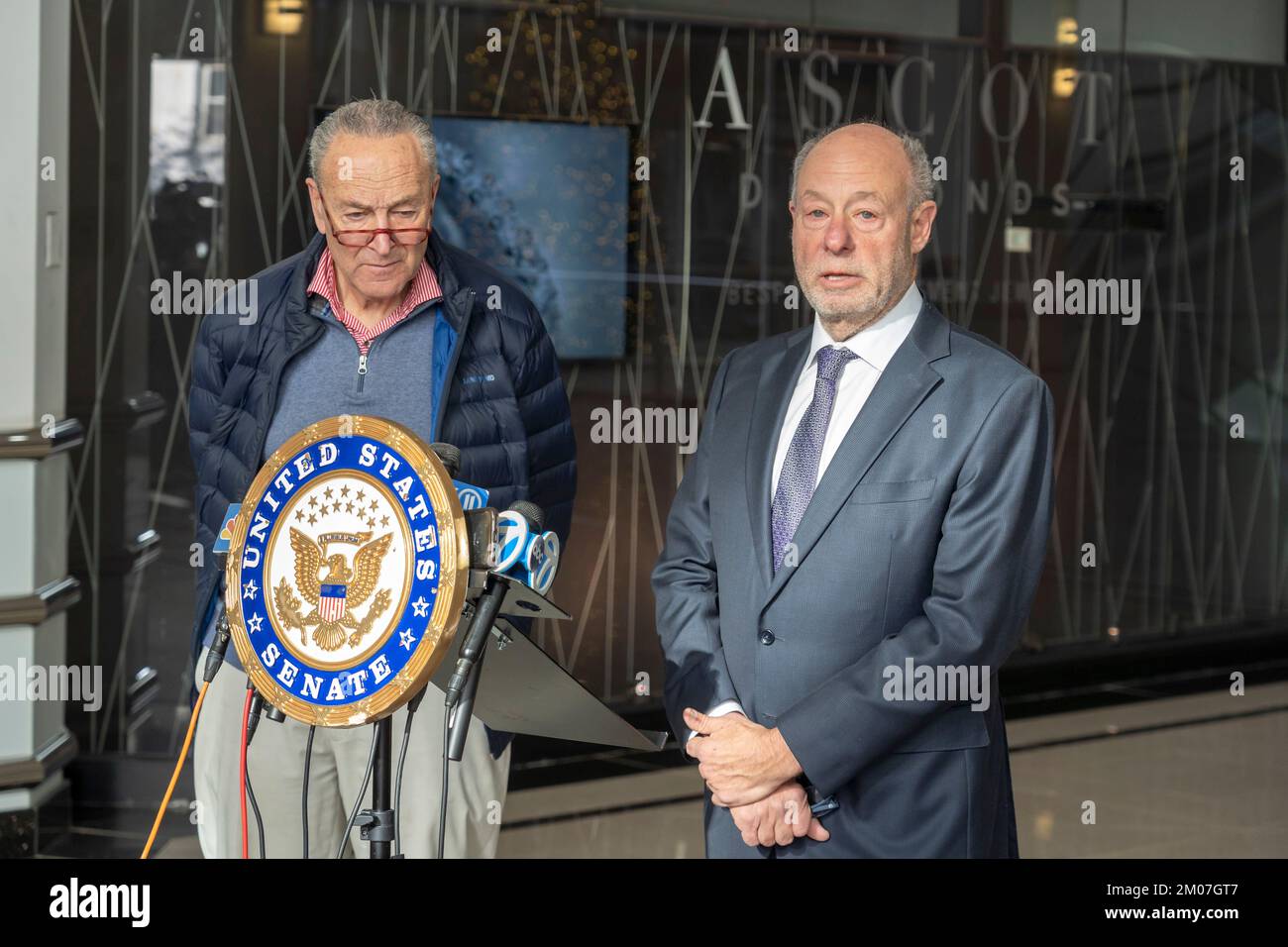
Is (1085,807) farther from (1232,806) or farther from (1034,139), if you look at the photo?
(1034,139)

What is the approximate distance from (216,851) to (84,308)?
7.48 ft

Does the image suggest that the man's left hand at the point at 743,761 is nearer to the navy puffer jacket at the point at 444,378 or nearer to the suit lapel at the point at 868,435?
the suit lapel at the point at 868,435

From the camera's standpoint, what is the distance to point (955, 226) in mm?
5691

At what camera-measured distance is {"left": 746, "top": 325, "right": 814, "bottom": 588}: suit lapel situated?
2119 mm

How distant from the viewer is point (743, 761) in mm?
2029

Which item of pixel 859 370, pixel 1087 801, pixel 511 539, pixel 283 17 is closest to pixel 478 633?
pixel 511 539

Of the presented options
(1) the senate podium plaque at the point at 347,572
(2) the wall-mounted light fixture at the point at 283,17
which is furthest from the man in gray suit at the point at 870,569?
(2) the wall-mounted light fixture at the point at 283,17

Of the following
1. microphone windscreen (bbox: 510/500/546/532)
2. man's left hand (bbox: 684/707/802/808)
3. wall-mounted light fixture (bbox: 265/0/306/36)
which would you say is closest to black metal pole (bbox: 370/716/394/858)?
microphone windscreen (bbox: 510/500/546/532)

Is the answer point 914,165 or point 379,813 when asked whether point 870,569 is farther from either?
point 379,813

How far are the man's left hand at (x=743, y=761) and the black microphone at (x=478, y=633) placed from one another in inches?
21.9

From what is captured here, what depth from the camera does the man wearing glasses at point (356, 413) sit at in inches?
90.1

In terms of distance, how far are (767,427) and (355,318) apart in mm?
639

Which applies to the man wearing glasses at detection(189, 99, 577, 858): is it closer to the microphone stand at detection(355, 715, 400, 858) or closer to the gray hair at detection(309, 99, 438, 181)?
the gray hair at detection(309, 99, 438, 181)

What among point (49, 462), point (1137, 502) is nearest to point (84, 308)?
point (49, 462)
